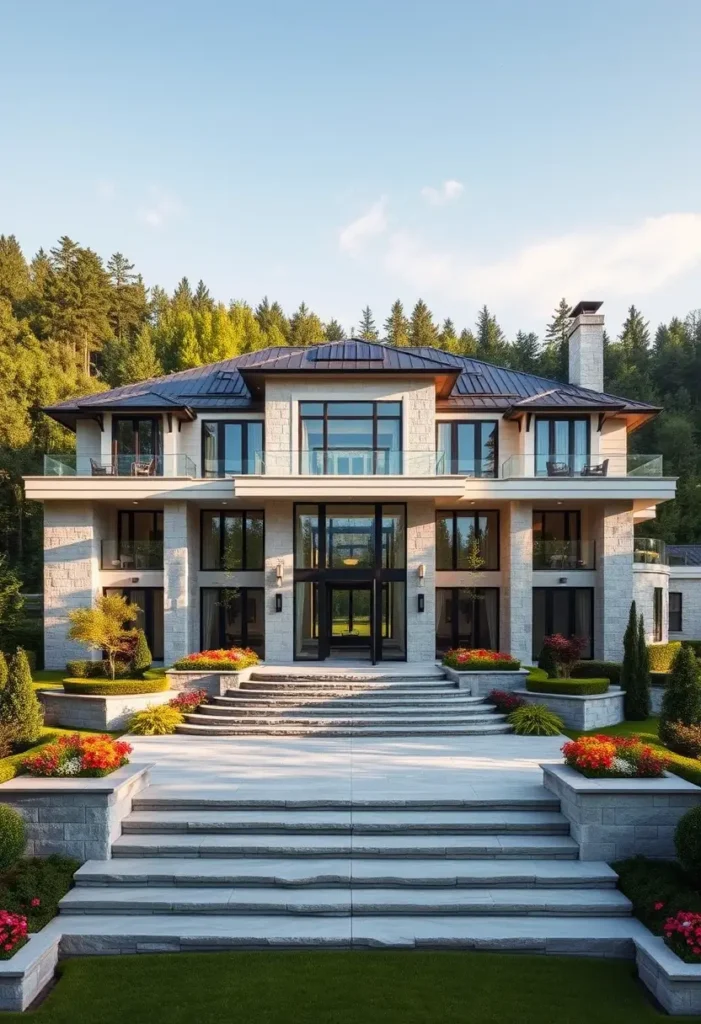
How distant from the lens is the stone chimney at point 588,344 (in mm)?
25016

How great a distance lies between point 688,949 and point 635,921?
114 cm

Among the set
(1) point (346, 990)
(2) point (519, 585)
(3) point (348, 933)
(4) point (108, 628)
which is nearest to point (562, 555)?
(2) point (519, 585)

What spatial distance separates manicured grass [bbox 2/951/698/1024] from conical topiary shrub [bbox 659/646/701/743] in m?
7.47

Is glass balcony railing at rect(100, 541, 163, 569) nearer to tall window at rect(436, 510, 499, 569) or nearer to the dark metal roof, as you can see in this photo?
the dark metal roof

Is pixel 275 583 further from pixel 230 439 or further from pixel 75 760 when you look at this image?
pixel 75 760

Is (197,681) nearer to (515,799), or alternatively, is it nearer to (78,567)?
(78,567)

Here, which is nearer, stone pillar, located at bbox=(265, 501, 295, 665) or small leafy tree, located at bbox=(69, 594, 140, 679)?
small leafy tree, located at bbox=(69, 594, 140, 679)

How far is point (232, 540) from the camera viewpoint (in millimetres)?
23250

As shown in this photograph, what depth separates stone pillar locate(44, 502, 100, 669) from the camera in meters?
21.4

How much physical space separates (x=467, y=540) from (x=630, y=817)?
1518cm

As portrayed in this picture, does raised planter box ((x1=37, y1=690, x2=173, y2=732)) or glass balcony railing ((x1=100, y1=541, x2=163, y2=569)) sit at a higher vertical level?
glass balcony railing ((x1=100, y1=541, x2=163, y2=569))

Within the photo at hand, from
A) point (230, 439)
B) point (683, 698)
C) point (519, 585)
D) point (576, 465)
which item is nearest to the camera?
point (683, 698)

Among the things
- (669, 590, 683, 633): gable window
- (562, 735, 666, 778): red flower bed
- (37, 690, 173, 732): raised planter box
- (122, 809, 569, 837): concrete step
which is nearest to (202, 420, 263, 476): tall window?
(37, 690, 173, 732): raised planter box

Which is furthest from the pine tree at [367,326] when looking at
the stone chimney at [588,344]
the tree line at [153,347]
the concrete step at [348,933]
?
the concrete step at [348,933]
